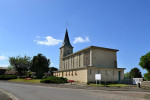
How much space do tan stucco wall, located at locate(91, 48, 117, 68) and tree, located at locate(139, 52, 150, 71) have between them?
34.0 ft

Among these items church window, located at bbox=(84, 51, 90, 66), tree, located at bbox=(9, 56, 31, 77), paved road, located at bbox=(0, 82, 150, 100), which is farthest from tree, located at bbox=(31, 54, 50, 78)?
paved road, located at bbox=(0, 82, 150, 100)

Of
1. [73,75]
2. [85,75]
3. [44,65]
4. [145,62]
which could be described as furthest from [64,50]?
[145,62]

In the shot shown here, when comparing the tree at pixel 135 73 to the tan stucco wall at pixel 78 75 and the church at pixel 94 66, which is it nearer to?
the church at pixel 94 66

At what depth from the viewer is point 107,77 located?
3359 centimetres

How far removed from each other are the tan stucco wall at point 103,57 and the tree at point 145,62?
10355mm

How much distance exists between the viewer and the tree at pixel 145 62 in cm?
4254

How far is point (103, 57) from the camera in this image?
3816cm

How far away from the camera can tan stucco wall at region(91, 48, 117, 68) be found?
120 ft

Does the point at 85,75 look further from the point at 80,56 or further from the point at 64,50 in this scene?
the point at 64,50

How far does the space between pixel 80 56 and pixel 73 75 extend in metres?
7.34

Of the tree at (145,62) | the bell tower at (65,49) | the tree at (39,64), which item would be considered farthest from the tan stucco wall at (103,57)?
the tree at (39,64)

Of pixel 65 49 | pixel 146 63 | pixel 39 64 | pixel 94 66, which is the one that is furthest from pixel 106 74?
pixel 39 64

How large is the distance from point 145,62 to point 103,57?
49.7 ft

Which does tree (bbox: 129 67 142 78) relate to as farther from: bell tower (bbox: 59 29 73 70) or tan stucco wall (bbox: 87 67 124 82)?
tan stucco wall (bbox: 87 67 124 82)
